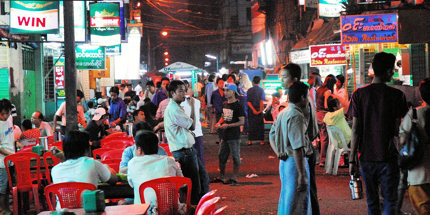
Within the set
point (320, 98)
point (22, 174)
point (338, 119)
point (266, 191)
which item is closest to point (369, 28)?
point (320, 98)

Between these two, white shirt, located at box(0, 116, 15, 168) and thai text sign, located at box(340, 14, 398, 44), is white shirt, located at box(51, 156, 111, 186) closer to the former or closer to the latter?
white shirt, located at box(0, 116, 15, 168)

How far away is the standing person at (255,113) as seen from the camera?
19.6 metres

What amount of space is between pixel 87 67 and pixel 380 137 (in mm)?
15055

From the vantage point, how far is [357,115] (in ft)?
20.6

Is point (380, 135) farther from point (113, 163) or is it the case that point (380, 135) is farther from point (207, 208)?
point (113, 163)

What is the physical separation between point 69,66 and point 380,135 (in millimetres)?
5041

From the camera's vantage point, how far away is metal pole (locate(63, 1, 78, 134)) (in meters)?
8.95

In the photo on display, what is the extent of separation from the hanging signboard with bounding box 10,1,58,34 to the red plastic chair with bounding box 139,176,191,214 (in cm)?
802

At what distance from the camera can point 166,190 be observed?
626 centimetres

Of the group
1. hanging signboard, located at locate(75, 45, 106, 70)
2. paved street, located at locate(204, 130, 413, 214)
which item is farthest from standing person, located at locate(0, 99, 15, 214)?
Result: hanging signboard, located at locate(75, 45, 106, 70)

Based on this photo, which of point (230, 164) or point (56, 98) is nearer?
point (230, 164)

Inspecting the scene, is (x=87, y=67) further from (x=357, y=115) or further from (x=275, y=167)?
(x=357, y=115)

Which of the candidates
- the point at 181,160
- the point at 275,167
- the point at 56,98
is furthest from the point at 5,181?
the point at 56,98

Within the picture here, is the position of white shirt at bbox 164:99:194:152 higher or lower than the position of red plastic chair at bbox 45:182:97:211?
higher
